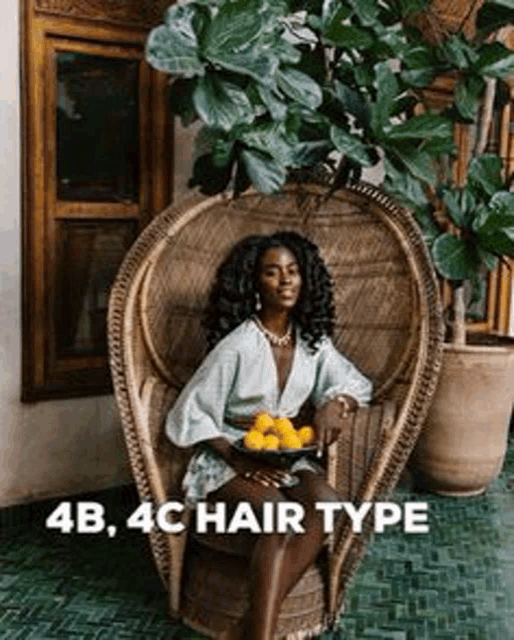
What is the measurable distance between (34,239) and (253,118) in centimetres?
95

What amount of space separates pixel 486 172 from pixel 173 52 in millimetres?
1372

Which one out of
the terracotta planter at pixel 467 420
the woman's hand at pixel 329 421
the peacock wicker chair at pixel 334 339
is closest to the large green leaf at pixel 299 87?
the peacock wicker chair at pixel 334 339

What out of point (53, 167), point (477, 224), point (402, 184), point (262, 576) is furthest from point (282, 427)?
point (53, 167)

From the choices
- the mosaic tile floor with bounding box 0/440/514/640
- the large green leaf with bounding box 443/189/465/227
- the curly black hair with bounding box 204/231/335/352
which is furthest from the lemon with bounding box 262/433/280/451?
the large green leaf with bounding box 443/189/465/227

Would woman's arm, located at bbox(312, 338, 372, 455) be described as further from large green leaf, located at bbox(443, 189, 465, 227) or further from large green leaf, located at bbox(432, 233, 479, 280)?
large green leaf, located at bbox(443, 189, 465, 227)

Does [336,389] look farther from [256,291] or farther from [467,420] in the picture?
[467,420]

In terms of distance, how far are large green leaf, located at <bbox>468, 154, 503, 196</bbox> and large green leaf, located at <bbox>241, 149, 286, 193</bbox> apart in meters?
0.93

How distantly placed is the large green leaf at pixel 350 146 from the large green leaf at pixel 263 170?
21cm

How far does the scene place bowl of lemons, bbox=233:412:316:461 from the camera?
7.42 feet

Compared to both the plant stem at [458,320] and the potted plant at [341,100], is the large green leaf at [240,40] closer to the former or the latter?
the potted plant at [341,100]

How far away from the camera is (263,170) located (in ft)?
8.30

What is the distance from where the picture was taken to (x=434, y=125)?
108 inches

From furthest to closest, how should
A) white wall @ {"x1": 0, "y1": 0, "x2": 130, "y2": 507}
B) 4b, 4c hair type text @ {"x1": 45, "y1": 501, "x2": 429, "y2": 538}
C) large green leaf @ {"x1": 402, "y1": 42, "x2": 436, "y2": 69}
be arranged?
1. large green leaf @ {"x1": 402, "y1": 42, "x2": 436, "y2": 69}
2. white wall @ {"x1": 0, "y1": 0, "x2": 130, "y2": 507}
3. 4b, 4c hair type text @ {"x1": 45, "y1": 501, "x2": 429, "y2": 538}

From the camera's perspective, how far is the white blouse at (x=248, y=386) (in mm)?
2400
